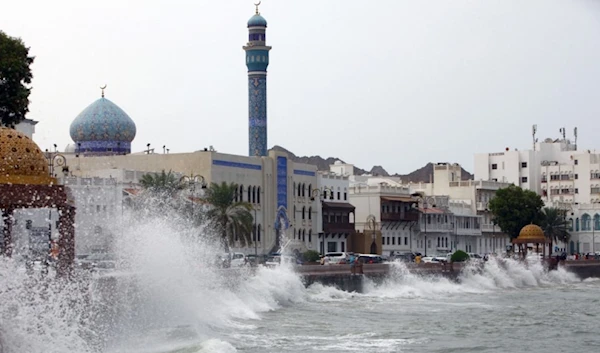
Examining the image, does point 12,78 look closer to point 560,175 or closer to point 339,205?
point 339,205

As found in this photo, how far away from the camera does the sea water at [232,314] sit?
76.2ft

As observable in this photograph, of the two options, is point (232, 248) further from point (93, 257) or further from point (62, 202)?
point (62, 202)

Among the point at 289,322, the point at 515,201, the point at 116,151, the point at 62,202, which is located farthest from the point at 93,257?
the point at 515,201

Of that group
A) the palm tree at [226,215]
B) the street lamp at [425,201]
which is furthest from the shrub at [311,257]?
the street lamp at [425,201]

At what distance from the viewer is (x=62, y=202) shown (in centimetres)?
2319

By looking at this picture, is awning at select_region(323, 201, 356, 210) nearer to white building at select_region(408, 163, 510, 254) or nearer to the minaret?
the minaret

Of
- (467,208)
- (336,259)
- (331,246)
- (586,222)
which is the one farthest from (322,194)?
(586,222)

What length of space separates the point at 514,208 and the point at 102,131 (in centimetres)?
3821

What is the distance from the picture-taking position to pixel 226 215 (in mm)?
66062

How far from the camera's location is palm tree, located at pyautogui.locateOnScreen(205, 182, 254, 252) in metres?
65.6

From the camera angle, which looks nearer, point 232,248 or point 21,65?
point 21,65

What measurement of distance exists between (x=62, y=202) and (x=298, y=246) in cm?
5716

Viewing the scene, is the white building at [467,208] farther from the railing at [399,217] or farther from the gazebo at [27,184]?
the gazebo at [27,184]

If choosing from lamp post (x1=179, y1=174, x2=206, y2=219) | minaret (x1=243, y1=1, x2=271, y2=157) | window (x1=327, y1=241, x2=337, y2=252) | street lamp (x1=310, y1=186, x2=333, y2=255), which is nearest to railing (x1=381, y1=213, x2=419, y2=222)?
window (x1=327, y1=241, x2=337, y2=252)
